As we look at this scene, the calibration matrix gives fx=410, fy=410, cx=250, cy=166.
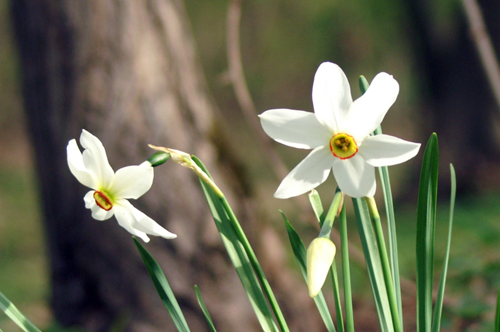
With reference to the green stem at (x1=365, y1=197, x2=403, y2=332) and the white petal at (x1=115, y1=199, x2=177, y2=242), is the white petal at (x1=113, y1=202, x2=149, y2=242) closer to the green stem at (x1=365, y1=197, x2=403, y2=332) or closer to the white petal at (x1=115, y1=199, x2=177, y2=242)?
the white petal at (x1=115, y1=199, x2=177, y2=242)

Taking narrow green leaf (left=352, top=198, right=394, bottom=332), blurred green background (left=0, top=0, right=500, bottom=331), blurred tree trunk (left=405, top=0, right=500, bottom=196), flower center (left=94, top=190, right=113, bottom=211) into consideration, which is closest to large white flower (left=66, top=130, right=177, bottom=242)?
flower center (left=94, top=190, right=113, bottom=211)

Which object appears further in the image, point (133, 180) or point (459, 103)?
point (459, 103)

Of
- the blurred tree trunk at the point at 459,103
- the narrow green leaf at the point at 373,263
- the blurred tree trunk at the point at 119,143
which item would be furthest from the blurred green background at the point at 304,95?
the narrow green leaf at the point at 373,263

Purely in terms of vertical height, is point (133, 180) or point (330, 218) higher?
point (133, 180)

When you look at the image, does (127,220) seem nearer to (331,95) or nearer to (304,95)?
(331,95)

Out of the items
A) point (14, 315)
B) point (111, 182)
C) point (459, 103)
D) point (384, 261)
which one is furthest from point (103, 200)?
point (459, 103)

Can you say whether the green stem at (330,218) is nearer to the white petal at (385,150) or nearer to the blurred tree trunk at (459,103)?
the white petal at (385,150)

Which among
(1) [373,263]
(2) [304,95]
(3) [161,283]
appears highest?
(3) [161,283]
